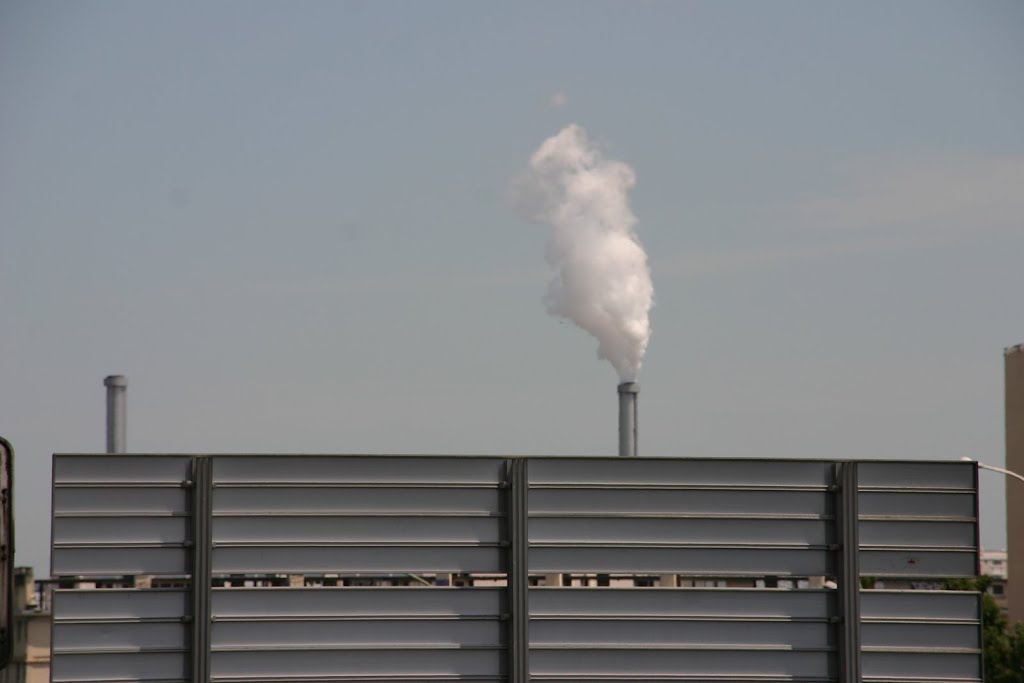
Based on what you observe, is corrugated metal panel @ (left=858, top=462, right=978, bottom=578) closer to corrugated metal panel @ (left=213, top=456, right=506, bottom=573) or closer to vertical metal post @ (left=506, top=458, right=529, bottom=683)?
vertical metal post @ (left=506, top=458, right=529, bottom=683)

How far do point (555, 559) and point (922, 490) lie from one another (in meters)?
6.08

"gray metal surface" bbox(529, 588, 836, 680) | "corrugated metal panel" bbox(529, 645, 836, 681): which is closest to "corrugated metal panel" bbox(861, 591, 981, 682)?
"gray metal surface" bbox(529, 588, 836, 680)

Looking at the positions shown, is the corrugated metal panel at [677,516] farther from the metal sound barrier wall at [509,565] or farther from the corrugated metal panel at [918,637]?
the corrugated metal panel at [918,637]

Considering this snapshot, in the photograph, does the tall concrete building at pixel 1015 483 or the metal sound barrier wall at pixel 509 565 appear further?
the tall concrete building at pixel 1015 483

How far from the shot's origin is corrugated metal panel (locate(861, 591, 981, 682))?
22.6 metres

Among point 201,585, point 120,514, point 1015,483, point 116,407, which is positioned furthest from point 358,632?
point 1015,483

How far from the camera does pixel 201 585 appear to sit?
2150cm

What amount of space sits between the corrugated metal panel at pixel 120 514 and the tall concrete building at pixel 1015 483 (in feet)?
245

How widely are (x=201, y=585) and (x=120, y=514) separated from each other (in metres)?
1.64

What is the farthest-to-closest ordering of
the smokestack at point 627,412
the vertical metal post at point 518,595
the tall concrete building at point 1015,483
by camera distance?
the tall concrete building at point 1015,483, the smokestack at point 627,412, the vertical metal post at point 518,595

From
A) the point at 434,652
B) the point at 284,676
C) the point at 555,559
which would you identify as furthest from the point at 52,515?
the point at 555,559

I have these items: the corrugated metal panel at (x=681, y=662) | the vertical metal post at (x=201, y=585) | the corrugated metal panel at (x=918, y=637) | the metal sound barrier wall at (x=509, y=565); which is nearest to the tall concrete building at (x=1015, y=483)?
the corrugated metal panel at (x=918, y=637)

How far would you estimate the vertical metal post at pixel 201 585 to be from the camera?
70.4 ft

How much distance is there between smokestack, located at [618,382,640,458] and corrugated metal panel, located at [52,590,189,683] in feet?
134
